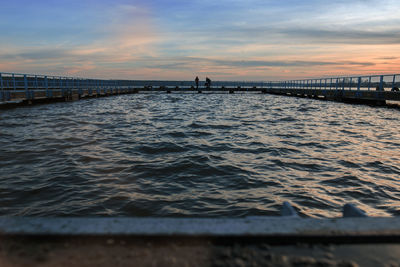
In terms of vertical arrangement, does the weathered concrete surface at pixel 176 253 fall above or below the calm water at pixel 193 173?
above

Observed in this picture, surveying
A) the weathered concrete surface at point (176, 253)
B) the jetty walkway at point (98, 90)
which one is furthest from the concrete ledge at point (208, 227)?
the jetty walkway at point (98, 90)

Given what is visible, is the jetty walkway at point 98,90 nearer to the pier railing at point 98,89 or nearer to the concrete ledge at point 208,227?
the pier railing at point 98,89

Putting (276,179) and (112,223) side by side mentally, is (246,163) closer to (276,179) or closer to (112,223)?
(276,179)

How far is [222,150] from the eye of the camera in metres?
6.93

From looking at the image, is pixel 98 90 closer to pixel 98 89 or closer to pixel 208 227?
pixel 98 89

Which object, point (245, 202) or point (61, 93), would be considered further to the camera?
point (61, 93)

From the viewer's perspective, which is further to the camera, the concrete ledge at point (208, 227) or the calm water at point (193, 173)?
the calm water at point (193, 173)

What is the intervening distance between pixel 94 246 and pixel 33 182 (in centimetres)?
345

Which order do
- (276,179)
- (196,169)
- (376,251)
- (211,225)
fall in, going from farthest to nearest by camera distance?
(196,169) → (276,179) → (211,225) → (376,251)

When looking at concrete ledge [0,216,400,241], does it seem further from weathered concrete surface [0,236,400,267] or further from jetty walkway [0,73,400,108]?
jetty walkway [0,73,400,108]

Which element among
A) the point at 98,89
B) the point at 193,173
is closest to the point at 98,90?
the point at 98,89

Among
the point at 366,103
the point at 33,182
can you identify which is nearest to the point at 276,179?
the point at 33,182

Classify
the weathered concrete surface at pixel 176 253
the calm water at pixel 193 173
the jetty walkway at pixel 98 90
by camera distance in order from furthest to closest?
the jetty walkway at pixel 98 90
the calm water at pixel 193 173
the weathered concrete surface at pixel 176 253

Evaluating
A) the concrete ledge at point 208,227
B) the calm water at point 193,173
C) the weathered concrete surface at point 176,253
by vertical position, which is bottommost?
the calm water at point 193,173
